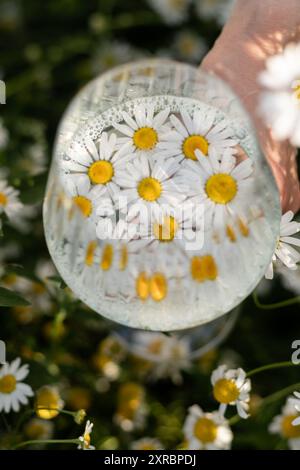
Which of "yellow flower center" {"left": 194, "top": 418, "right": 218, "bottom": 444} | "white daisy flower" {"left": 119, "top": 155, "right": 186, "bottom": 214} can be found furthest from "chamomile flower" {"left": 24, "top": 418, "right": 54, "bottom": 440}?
"white daisy flower" {"left": 119, "top": 155, "right": 186, "bottom": 214}

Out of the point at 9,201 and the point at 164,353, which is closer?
the point at 9,201

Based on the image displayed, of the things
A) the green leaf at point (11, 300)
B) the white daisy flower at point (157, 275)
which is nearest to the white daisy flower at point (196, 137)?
the white daisy flower at point (157, 275)

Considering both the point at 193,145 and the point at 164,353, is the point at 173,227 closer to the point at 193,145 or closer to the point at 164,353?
the point at 193,145

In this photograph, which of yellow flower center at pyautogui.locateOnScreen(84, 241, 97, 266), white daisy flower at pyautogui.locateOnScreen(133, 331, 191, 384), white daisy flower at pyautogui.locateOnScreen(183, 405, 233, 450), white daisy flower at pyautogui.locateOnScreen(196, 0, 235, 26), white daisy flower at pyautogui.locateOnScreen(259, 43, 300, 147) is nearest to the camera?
yellow flower center at pyautogui.locateOnScreen(84, 241, 97, 266)

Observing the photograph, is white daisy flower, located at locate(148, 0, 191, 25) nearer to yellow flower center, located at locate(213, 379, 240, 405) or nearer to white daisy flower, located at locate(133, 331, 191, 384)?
white daisy flower, located at locate(133, 331, 191, 384)

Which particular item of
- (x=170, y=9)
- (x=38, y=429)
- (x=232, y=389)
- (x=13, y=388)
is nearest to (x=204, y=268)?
(x=232, y=389)
